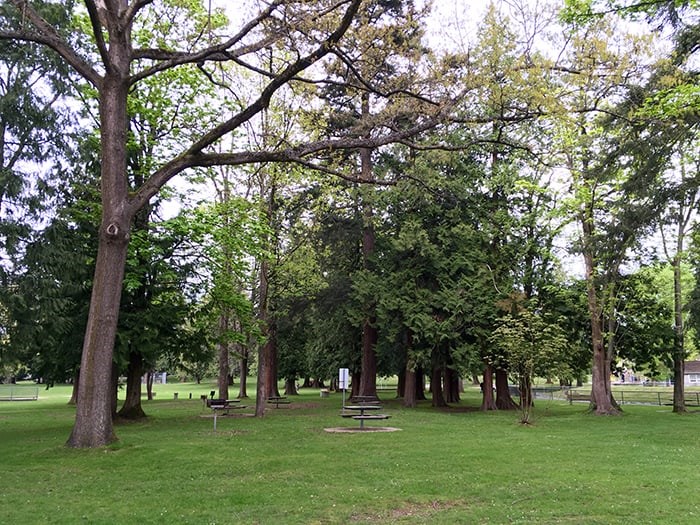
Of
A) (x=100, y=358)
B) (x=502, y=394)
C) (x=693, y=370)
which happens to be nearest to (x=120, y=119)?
(x=100, y=358)

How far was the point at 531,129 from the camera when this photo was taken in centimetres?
2319

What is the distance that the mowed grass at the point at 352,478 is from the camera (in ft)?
21.7

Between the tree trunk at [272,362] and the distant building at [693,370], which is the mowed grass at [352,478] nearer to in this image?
the tree trunk at [272,362]

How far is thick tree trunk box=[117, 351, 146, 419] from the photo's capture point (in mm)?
19750

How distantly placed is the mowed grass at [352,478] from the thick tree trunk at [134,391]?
4.42 m

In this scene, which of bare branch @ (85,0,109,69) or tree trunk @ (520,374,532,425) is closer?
bare branch @ (85,0,109,69)

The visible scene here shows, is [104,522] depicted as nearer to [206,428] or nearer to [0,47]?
[206,428]

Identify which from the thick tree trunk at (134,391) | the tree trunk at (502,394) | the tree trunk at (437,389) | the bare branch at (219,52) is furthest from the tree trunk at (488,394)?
the bare branch at (219,52)

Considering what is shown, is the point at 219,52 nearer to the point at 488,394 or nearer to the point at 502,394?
the point at 488,394

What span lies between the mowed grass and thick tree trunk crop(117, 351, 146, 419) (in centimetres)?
442

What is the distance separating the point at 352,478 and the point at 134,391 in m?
13.8

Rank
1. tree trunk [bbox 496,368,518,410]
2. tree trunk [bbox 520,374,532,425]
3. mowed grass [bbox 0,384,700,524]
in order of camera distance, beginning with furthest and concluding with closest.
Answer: tree trunk [bbox 496,368,518,410]
tree trunk [bbox 520,374,532,425]
mowed grass [bbox 0,384,700,524]

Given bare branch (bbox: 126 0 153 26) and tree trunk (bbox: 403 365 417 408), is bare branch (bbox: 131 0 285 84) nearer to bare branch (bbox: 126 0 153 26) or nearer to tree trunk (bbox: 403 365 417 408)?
bare branch (bbox: 126 0 153 26)

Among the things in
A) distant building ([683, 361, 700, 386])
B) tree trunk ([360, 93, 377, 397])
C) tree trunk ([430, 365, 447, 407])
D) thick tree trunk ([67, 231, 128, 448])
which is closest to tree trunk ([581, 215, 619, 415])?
tree trunk ([430, 365, 447, 407])
